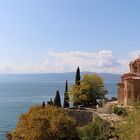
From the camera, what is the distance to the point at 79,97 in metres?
59.1

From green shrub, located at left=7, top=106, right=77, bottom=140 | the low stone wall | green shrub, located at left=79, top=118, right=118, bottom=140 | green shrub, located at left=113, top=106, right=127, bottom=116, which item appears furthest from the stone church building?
green shrub, located at left=7, top=106, right=77, bottom=140

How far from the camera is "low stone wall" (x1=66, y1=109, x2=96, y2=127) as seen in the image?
47906 mm

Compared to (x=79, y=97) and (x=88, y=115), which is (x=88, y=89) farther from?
(x=88, y=115)

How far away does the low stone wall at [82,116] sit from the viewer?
4791cm

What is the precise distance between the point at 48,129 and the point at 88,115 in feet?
43.8

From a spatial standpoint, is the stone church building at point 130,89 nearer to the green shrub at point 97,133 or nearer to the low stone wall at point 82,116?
the low stone wall at point 82,116

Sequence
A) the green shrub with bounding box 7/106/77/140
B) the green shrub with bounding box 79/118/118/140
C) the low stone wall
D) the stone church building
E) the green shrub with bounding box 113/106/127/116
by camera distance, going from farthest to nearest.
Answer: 1. the stone church building
2. the low stone wall
3. the green shrub with bounding box 113/106/127/116
4. the green shrub with bounding box 7/106/77/140
5. the green shrub with bounding box 79/118/118/140

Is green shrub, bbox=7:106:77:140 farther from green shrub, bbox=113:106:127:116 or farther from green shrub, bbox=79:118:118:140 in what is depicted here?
green shrub, bbox=113:106:127:116

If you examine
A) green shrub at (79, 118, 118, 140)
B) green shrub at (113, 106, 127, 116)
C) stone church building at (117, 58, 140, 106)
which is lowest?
green shrub at (79, 118, 118, 140)

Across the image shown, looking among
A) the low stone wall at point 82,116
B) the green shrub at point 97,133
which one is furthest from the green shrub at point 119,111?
→ the green shrub at point 97,133

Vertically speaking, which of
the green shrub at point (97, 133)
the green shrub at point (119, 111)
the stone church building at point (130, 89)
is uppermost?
the stone church building at point (130, 89)

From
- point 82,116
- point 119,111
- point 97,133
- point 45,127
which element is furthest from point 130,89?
point 45,127

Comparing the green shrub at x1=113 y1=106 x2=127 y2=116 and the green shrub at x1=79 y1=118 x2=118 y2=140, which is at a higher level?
the green shrub at x1=113 y1=106 x2=127 y2=116

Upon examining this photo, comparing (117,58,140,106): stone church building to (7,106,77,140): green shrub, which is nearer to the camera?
(7,106,77,140): green shrub
